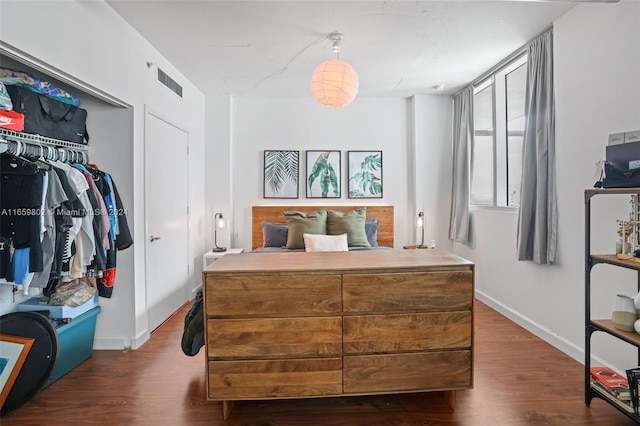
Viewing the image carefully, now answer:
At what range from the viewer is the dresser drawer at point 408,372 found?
1.88 meters

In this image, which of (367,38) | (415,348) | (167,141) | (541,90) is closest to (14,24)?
(167,141)

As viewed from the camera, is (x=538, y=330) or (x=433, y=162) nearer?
(x=538, y=330)

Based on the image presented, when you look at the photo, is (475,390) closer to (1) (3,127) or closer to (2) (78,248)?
(2) (78,248)

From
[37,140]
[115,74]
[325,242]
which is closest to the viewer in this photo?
[37,140]

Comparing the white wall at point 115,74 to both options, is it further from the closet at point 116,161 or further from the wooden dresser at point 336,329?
the wooden dresser at point 336,329

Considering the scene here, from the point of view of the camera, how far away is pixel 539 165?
9.41ft

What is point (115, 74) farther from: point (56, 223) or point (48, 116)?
point (56, 223)

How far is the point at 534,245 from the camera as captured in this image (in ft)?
9.65

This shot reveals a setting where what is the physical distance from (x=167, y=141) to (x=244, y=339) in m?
2.45

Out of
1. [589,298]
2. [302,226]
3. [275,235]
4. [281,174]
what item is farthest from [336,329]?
[281,174]

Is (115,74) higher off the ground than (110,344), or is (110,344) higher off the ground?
(115,74)

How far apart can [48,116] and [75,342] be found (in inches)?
64.6

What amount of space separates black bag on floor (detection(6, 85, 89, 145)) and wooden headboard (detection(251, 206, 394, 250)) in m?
2.29

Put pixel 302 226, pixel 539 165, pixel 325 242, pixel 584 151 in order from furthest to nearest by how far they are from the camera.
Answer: pixel 302 226 < pixel 325 242 < pixel 539 165 < pixel 584 151
